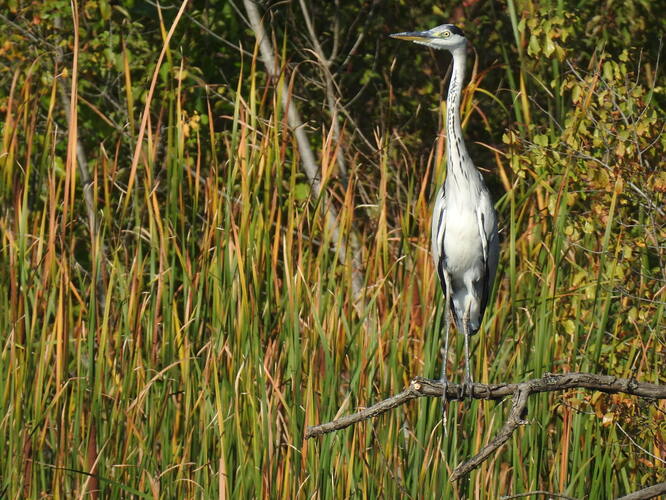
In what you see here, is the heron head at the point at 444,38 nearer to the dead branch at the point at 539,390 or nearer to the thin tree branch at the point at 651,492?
the dead branch at the point at 539,390

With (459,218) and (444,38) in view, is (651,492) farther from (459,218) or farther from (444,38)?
(444,38)

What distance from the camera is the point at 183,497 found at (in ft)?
9.88

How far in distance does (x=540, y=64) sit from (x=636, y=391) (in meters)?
2.23

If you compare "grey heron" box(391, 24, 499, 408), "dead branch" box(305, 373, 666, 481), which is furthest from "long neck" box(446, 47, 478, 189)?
"dead branch" box(305, 373, 666, 481)

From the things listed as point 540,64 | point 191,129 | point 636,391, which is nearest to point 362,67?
point 191,129

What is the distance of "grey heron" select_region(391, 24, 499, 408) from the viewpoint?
3129mm

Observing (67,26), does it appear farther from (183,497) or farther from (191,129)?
(183,497)

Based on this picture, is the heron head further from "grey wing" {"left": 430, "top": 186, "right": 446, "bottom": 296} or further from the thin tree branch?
the thin tree branch

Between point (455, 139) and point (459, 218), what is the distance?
27 centimetres

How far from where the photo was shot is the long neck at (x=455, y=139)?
122 inches

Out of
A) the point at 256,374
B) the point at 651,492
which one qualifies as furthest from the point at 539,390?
the point at 256,374

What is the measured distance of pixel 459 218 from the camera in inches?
128

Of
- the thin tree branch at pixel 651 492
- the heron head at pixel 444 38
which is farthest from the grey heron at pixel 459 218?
the thin tree branch at pixel 651 492

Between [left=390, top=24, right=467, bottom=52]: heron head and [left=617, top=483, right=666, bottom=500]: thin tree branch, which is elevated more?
[left=390, top=24, right=467, bottom=52]: heron head
